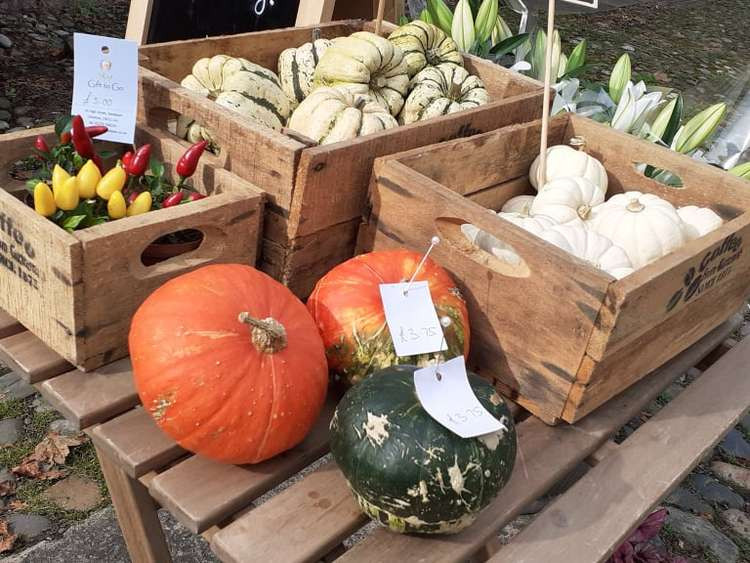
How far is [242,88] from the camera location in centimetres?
218

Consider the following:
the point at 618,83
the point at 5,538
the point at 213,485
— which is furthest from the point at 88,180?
the point at 618,83

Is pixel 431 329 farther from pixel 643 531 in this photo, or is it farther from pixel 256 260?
pixel 643 531

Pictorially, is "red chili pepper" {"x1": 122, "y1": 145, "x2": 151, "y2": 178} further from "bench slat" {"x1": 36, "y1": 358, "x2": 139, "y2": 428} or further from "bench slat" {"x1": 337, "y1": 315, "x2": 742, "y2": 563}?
"bench slat" {"x1": 337, "y1": 315, "x2": 742, "y2": 563}

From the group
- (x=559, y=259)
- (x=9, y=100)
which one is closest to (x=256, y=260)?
(x=559, y=259)

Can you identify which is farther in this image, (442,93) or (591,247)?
(442,93)

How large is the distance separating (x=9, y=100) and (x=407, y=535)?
4690mm

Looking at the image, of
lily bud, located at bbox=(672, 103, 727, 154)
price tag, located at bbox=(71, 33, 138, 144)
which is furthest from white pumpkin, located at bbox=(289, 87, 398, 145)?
lily bud, located at bbox=(672, 103, 727, 154)

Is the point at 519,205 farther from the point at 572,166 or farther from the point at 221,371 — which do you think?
the point at 221,371

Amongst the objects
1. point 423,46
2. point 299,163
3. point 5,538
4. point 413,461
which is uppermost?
point 423,46

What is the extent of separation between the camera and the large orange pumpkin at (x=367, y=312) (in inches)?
64.9

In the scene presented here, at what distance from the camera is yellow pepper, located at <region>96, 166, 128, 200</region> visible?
1729 millimetres

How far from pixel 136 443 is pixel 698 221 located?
1.48m

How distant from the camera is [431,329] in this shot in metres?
1.64

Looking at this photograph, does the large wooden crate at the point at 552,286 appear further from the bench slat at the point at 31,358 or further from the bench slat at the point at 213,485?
the bench slat at the point at 31,358
